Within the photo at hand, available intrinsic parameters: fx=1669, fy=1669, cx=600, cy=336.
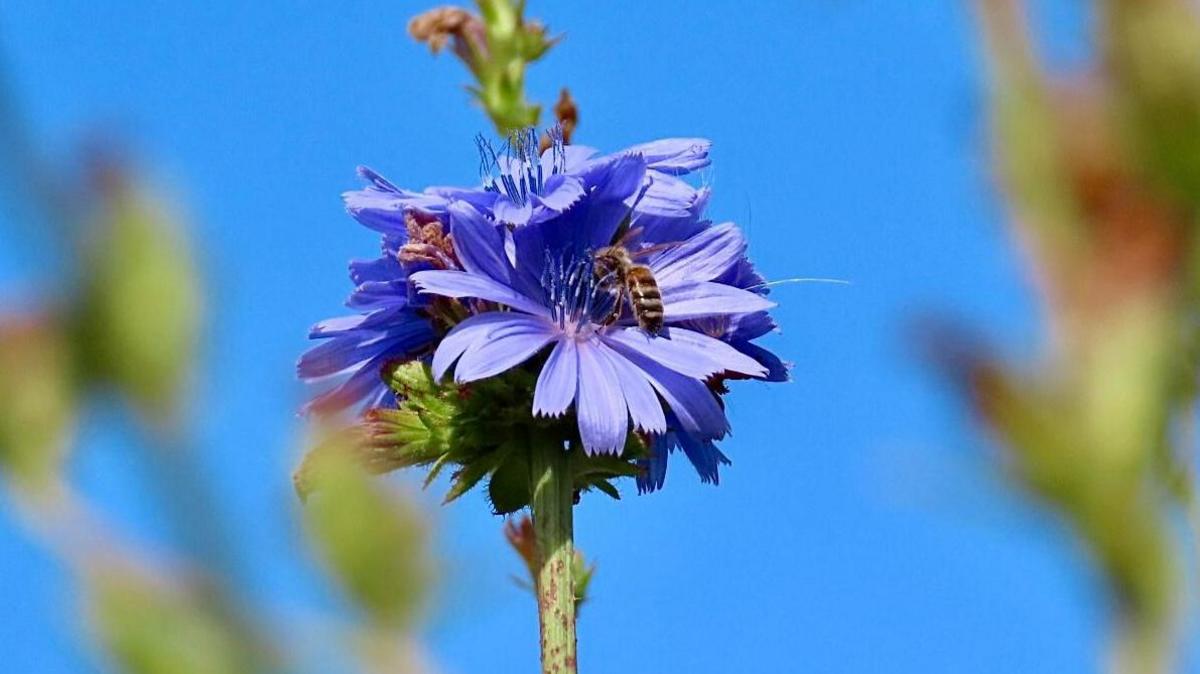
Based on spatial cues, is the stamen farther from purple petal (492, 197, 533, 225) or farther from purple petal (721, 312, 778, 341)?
purple petal (721, 312, 778, 341)

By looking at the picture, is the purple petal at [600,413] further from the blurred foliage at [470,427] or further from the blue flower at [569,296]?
the blurred foliage at [470,427]

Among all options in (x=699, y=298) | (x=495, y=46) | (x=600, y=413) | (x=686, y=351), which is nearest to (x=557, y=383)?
(x=600, y=413)

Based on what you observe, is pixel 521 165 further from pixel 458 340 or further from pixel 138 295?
pixel 138 295

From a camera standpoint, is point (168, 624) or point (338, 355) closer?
point (168, 624)

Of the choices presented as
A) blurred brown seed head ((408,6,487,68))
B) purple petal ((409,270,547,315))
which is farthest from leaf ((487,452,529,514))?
blurred brown seed head ((408,6,487,68))

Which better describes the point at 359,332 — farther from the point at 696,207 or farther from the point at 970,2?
the point at 970,2

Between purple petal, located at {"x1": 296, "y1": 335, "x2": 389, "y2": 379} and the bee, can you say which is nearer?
the bee

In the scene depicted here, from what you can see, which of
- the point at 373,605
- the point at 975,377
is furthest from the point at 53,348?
the point at 975,377
